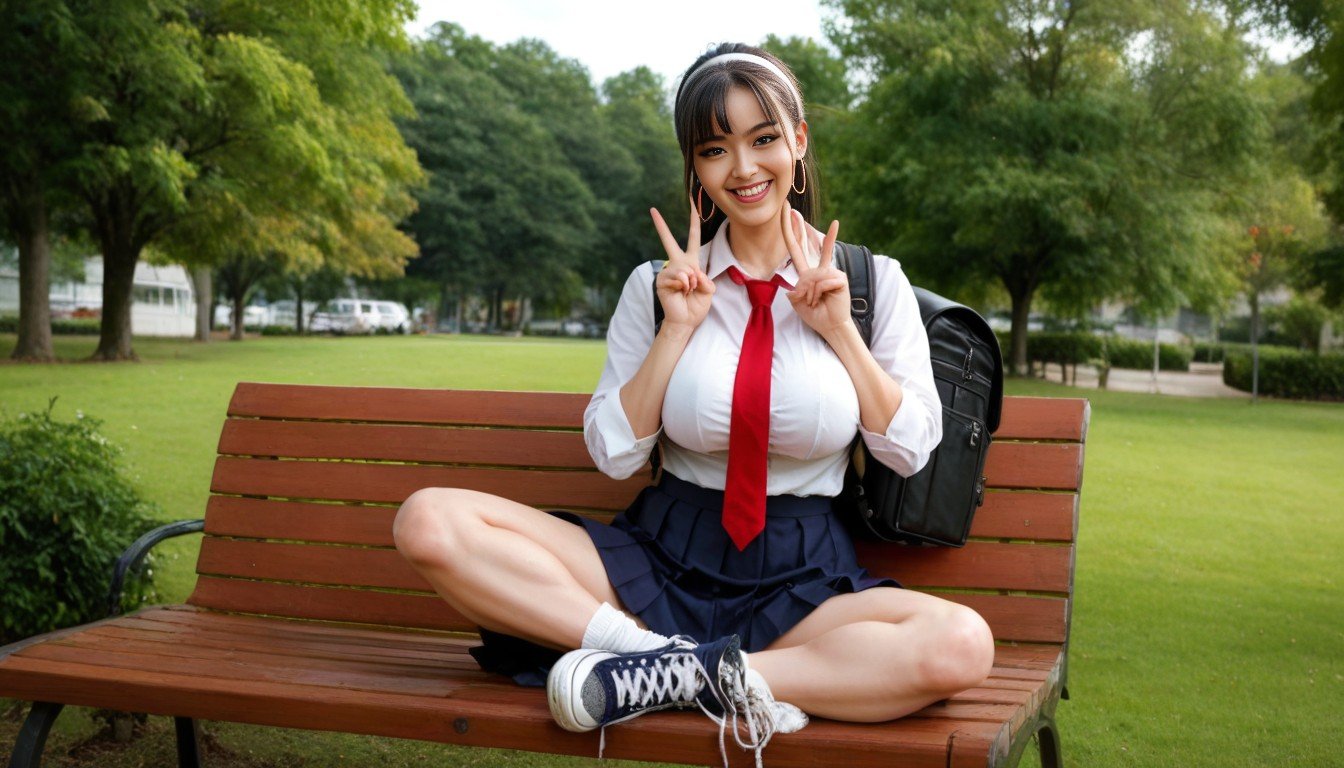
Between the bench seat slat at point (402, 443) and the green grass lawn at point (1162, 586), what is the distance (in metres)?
1.00

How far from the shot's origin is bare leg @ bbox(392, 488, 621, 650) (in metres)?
2.65

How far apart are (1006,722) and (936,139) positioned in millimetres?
24230

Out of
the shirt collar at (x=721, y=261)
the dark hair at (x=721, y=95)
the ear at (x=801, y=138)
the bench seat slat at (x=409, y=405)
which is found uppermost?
the dark hair at (x=721, y=95)

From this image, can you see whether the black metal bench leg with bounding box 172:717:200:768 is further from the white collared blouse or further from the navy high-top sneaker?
the navy high-top sneaker

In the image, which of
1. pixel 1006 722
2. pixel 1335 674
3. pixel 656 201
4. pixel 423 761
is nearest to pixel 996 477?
pixel 1006 722

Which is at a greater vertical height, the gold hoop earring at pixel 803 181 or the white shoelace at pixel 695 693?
the gold hoop earring at pixel 803 181

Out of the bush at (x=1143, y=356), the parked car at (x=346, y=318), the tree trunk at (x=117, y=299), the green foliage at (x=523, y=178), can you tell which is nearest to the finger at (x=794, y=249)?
the tree trunk at (x=117, y=299)

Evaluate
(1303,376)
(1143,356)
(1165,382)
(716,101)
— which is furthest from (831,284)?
(1143,356)

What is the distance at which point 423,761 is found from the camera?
4133 mm

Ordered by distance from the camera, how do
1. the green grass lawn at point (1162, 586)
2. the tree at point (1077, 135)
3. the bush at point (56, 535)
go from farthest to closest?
the tree at point (1077, 135), the bush at point (56, 535), the green grass lawn at point (1162, 586)

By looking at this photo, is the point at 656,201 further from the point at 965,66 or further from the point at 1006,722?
the point at 1006,722

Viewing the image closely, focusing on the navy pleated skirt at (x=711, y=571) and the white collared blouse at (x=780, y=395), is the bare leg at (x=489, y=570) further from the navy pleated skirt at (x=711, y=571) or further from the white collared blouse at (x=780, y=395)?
the white collared blouse at (x=780, y=395)

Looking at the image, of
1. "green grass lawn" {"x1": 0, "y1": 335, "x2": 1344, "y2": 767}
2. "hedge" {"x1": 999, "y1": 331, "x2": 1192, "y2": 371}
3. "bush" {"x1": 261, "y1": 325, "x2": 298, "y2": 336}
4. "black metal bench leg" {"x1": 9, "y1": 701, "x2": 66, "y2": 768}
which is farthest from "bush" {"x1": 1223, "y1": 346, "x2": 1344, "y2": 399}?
"bush" {"x1": 261, "y1": 325, "x2": 298, "y2": 336}

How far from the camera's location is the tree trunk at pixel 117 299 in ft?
77.0
